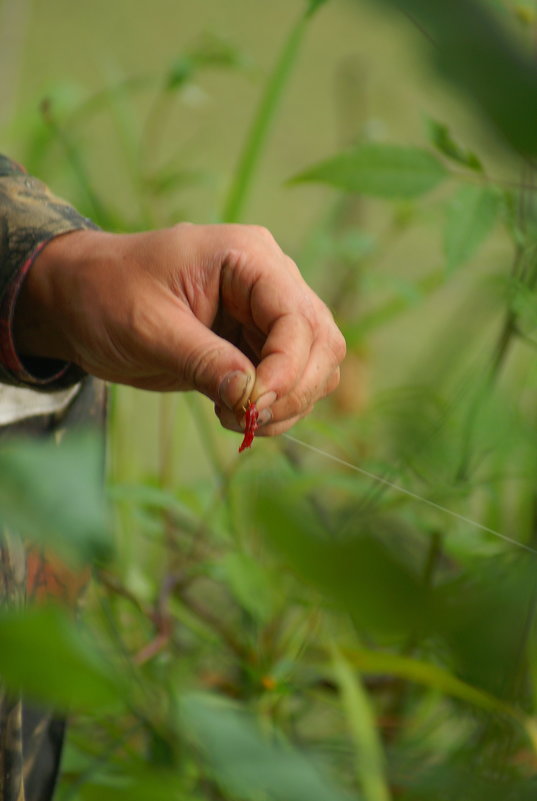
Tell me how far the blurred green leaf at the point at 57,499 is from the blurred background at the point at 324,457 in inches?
0.4

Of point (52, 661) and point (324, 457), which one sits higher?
point (52, 661)

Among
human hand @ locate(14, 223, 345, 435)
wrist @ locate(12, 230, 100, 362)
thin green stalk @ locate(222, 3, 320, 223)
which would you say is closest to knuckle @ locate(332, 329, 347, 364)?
human hand @ locate(14, 223, 345, 435)

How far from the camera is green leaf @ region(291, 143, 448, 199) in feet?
1.34

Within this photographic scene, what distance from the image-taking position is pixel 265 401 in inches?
12.7

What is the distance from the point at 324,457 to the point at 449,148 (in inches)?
28.0

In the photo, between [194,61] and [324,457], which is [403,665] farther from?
[324,457]

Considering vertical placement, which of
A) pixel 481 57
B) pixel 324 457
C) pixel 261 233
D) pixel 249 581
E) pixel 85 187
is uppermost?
pixel 481 57

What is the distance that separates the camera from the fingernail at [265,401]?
0.32 metres

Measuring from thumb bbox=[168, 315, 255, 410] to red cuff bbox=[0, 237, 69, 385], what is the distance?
0.09 meters

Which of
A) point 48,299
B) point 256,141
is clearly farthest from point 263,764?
point 256,141

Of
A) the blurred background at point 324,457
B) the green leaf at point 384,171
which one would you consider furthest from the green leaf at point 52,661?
the green leaf at point 384,171

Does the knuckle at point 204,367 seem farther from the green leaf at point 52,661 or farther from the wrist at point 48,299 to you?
the green leaf at point 52,661

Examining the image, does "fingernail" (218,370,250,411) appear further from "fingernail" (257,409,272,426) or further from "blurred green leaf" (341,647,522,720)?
"blurred green leaf" (341,647,522,720)

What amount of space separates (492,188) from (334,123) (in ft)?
3.59
